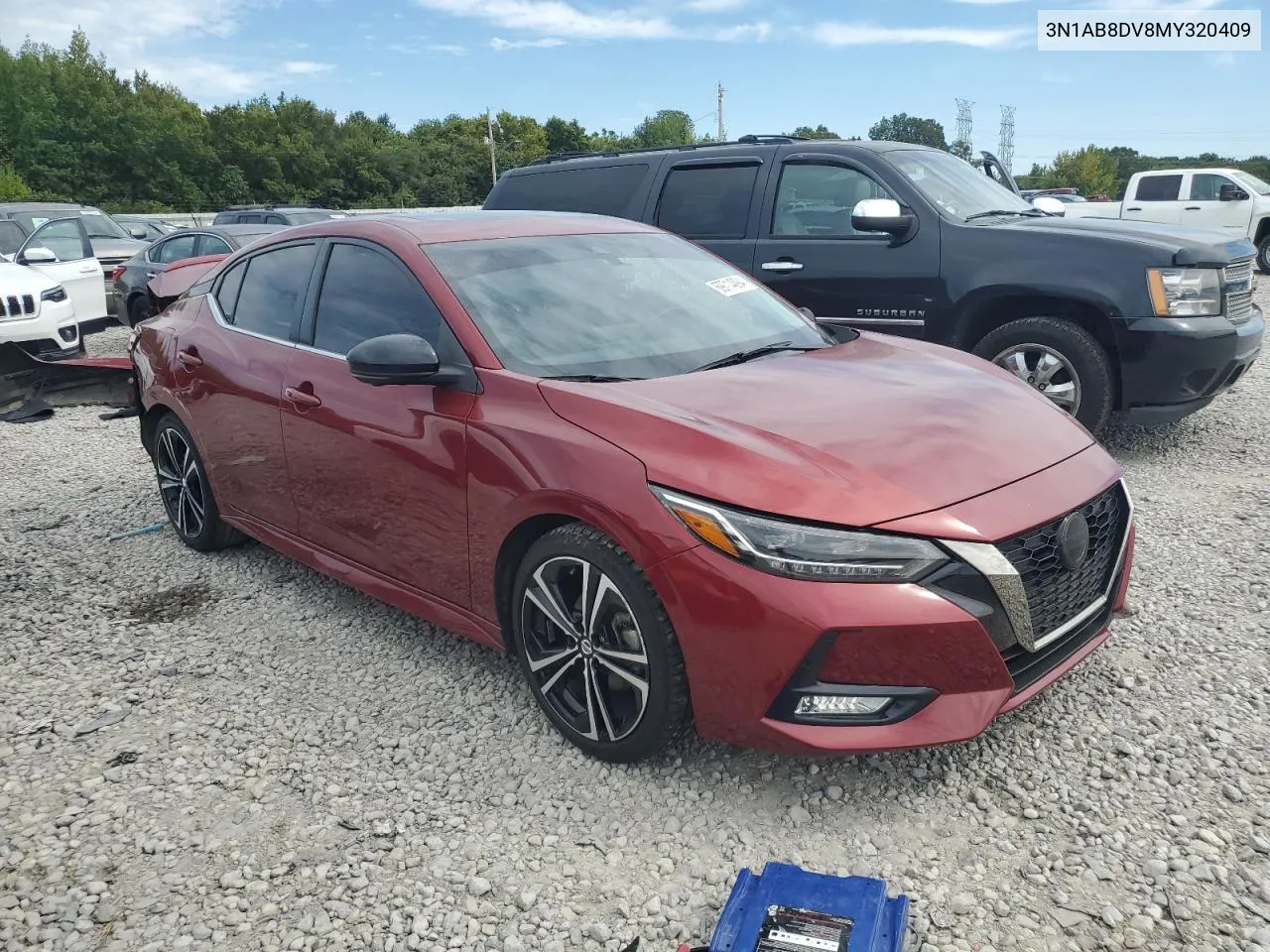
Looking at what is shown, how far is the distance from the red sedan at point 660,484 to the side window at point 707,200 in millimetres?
2686

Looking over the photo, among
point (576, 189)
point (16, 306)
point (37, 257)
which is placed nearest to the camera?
point (576, 189)

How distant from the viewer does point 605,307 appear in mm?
3541

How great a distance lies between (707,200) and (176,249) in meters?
9.30

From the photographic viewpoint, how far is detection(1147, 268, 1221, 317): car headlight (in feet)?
18.1

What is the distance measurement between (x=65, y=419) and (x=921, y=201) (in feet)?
24.3

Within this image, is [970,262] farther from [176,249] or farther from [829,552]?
[176,249]

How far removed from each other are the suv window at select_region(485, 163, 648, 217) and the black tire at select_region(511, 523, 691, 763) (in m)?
4.52

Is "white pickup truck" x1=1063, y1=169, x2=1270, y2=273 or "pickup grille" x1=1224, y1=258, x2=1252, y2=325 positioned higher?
"white pickup truck" x1=1063, y1=169, x2=1270, y2=273

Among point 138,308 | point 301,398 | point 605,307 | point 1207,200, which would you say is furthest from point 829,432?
point 1207,200

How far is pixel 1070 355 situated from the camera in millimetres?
5730

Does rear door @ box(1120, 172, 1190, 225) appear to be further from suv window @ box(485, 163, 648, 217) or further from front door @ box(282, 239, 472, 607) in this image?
front door @ box(282, 239, 472, 607)

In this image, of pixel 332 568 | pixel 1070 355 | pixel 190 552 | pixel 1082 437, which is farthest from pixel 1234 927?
pixel 190 552

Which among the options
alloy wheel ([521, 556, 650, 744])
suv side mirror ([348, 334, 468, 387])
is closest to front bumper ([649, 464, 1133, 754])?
alloy wheel ([521, 556, 650, 744])

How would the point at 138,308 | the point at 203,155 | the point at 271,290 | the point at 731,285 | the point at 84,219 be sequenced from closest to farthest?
1. the point at 731,285
2. the point at 271,290
3. the point at 138,308
4. the point at 84,219
5. the point at 203,155
